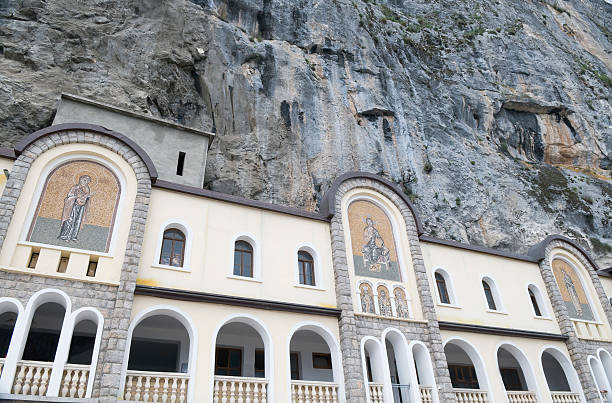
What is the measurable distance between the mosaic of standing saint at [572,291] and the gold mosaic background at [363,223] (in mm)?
9267

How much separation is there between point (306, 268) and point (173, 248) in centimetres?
476

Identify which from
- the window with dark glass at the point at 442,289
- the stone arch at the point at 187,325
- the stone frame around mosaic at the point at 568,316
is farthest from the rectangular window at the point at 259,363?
the stone frame around mosaic at the point at 568,316

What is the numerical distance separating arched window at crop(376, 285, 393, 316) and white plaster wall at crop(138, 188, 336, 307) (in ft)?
6.21

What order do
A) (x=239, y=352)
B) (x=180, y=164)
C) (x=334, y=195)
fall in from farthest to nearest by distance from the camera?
(x=180, y=164)
(x=334, y=195)
(x=239, y=352)

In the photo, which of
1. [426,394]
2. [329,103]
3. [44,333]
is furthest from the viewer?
[329,103]

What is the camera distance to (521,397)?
1672 cm

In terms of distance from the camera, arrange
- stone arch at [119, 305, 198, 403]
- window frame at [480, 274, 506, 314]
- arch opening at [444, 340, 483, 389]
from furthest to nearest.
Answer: arch opening at [444, 340, 483, 389] < window frame at [480, 274, 506, 314] < stone arch at [119, 305, 198, 403]

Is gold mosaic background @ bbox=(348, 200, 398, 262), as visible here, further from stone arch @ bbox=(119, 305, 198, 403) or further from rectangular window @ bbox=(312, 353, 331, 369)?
stone arch @ bbox=(119, 305, 198, 403)

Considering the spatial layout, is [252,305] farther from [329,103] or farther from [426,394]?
[329,103]

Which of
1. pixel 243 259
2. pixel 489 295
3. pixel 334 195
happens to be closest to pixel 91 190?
pixel 243 259

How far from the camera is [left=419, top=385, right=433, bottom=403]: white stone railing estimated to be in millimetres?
14837

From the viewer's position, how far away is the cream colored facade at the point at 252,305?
38.7 feet

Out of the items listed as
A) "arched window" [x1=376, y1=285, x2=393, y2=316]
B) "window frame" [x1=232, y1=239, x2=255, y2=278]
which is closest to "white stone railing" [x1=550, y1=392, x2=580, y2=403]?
"arched window" [x1=376, y1=285, x2=393, y2=316]

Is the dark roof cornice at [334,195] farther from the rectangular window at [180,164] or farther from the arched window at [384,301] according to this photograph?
→ the rectangular window at [180,164]
